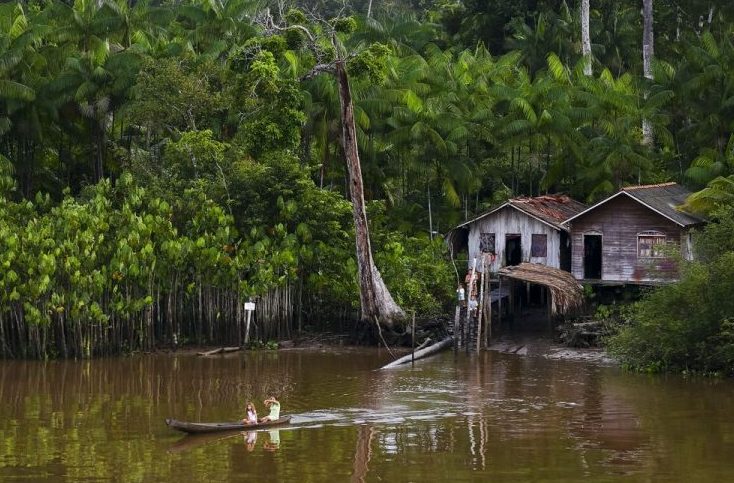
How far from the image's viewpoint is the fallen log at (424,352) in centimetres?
3405

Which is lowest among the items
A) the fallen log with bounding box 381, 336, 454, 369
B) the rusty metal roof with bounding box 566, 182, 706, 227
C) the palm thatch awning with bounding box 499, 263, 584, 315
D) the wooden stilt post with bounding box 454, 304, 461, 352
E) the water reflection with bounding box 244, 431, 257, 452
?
the water reflection with bounding box 244, 431, 257, 452

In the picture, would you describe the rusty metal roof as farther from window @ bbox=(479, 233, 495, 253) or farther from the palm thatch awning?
window @ bbox=(479, 233, 495, 253)

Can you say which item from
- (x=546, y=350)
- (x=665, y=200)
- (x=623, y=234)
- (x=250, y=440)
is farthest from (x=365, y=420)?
(x=665, y=200)

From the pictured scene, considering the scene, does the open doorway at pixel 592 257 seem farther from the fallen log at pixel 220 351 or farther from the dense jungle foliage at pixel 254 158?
the fallen log at pixel 220 351

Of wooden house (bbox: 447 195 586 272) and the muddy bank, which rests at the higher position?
wooden house (bbox: 447 195 586 272)

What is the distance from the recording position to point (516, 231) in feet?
129

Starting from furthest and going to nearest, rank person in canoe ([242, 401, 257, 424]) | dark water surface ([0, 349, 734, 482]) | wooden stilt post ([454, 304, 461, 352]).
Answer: wooden stilt post ([454, 304, 461, 352]) < person in canoe ([242, 401, 257, 424]) < dark water surface ([0, 349, 734, 482])

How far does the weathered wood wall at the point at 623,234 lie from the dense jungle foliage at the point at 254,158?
1646mm

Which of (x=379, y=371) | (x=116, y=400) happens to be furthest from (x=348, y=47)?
(x=116, y=400)

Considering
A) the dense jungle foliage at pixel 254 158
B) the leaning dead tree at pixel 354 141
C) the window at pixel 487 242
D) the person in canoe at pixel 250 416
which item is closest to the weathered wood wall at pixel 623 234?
the dense jungle foliage at pixel 254 158

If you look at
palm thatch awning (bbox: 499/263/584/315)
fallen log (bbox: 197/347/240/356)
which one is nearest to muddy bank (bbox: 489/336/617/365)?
palm thatch awning (bbox: 499/263/584/315)

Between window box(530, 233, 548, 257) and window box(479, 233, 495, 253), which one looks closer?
window box(530, 233, 548, 257)

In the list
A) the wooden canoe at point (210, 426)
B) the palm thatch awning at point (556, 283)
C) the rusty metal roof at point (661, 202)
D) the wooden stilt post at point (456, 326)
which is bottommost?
the wooden canoe at point (210, 426)

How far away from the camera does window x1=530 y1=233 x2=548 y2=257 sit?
1540 inches
